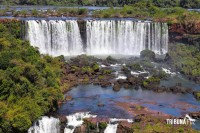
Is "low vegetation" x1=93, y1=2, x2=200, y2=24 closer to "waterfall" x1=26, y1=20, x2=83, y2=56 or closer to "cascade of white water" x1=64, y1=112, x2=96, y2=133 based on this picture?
"waterfall" x1=26, y1=20, x2=83, y2=56

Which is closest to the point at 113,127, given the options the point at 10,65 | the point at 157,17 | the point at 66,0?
the point at 10,65

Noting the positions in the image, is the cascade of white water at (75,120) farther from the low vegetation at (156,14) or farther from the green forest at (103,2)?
the green forest at (103,2)

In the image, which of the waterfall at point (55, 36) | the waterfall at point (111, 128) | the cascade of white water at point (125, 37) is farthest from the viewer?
the cascade of white water at point (125, 37)

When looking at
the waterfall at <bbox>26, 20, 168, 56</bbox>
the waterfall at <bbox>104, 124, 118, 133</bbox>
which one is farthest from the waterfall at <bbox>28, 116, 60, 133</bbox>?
the waterfall at <bbox>26, 20, 168, 56</bbox>

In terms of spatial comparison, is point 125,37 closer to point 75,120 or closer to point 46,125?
point 75,120

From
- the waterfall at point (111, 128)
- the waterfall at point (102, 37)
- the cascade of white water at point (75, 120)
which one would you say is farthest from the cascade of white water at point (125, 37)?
the waterfall at point (111, 128)

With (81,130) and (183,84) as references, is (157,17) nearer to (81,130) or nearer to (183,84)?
(183,84)
